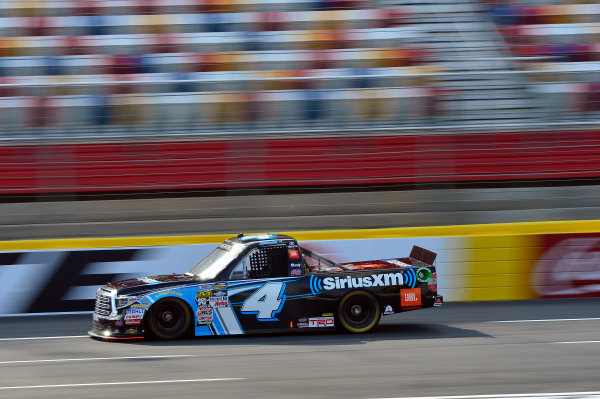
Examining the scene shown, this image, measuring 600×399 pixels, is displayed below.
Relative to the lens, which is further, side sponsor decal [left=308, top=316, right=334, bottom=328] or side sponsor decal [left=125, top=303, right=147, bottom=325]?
side sponsor decal [left=308, top=316, right=334, bottom=328]

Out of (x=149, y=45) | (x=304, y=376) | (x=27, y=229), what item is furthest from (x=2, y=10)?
(x=304, y=376)

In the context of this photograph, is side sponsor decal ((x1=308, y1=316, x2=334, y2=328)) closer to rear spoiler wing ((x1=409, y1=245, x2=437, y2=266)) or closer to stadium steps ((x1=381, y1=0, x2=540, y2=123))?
rear spoiler wing ((x1=409, y1=245, x2=437, y2=266))

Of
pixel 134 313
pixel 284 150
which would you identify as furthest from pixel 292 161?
pixel 134 313

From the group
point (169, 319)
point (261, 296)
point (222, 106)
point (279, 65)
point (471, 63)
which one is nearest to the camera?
point (169, 319)

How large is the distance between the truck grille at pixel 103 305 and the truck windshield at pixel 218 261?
1.09m

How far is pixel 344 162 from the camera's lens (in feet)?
51.2

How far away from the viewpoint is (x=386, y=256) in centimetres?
1252

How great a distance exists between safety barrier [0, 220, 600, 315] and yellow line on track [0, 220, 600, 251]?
0.05 ft

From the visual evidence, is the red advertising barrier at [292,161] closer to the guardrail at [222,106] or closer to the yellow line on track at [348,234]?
the guardrail at [222,106]

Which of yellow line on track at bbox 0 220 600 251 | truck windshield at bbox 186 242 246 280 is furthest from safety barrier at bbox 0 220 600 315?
truck windshield at bbox 186 242 246 280

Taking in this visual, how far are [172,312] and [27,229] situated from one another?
582 centimetres

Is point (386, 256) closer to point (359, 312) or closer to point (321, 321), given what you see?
point (359, 312)

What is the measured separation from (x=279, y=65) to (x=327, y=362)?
1080 centimetres

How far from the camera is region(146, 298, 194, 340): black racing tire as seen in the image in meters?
9.38
